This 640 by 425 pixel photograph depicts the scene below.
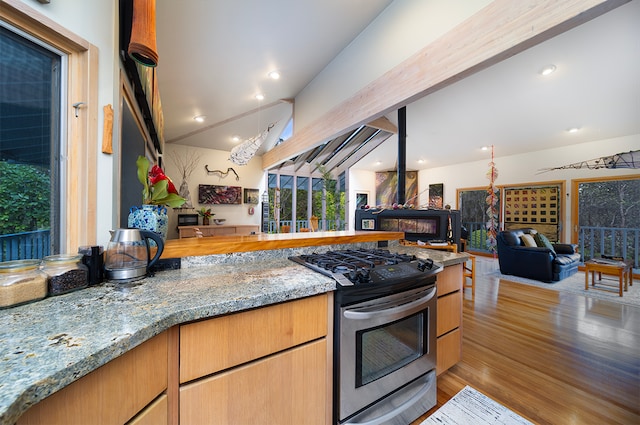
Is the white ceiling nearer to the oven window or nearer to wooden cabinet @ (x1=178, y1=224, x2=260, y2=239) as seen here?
wooden cabinet @ (x1=178, y1=224, x2=260, y2=239)

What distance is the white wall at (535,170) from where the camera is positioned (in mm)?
4750

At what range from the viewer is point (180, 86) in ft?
11.2

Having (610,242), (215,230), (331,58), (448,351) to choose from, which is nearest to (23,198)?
(448,351)

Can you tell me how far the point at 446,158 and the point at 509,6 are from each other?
564 centimetres

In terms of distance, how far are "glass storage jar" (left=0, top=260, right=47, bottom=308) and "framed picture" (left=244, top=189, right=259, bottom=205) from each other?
5.56m

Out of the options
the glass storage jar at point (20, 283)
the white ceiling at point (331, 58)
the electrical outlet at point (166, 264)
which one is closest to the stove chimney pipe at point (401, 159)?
the white ceiling at point (331, 58)

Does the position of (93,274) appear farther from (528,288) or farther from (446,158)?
(446,158)

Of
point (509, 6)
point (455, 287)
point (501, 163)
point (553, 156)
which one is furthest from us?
point (501, 163)

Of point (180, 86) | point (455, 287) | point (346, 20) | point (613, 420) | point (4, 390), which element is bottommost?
point (613, 420)

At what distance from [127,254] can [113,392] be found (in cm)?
63

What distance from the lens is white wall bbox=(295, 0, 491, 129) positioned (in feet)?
6.84

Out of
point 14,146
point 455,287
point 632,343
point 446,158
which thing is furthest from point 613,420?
point 446,158

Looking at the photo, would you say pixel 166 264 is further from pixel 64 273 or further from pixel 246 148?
pixel 246 148

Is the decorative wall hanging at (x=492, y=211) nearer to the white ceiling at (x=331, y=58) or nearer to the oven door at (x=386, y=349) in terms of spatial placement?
the white ceiling at (x=331, y=58)
